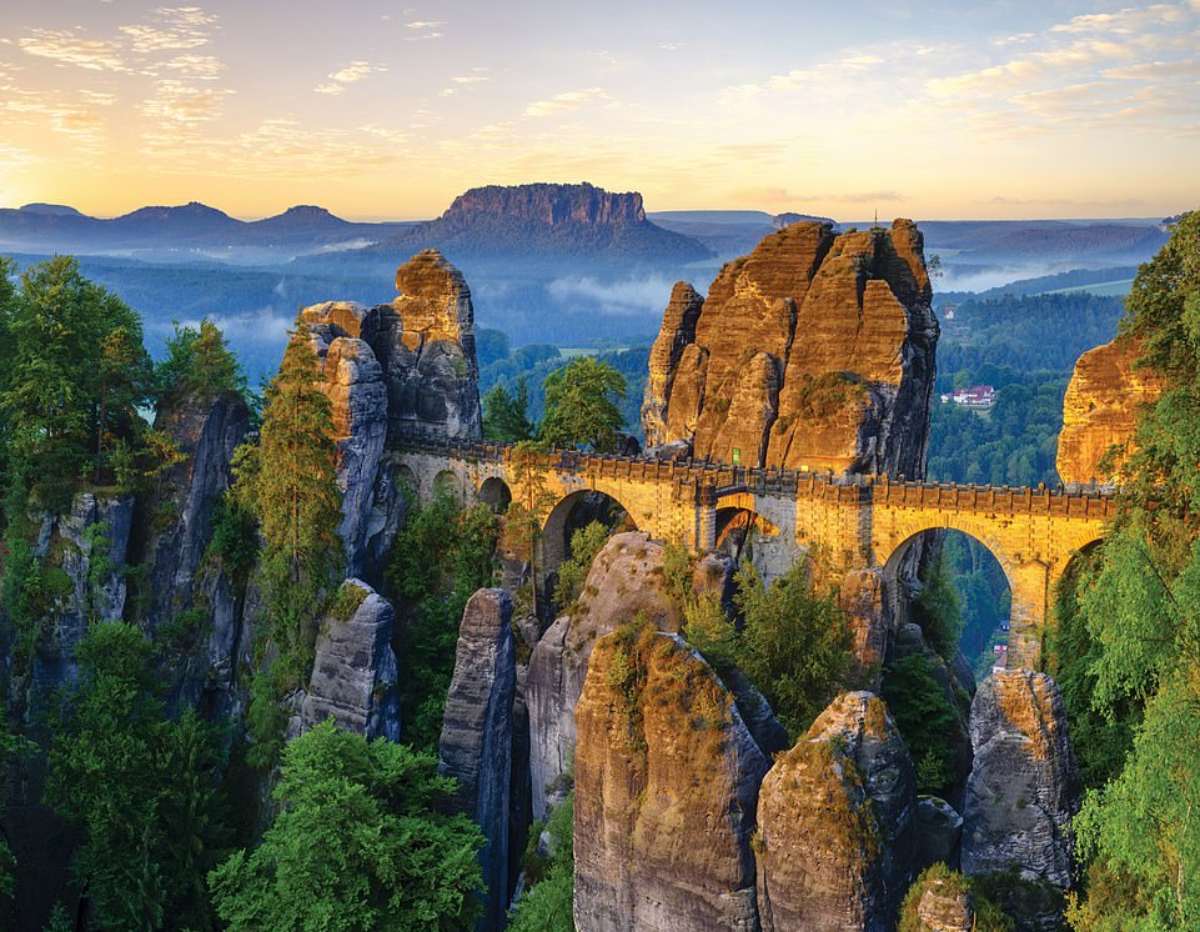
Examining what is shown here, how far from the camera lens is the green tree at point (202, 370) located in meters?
42.8

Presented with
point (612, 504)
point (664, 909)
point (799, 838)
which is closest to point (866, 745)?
point (799, 838)

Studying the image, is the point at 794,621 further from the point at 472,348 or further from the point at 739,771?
the point at 472,348

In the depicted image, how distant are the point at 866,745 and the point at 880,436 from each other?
1138 inches

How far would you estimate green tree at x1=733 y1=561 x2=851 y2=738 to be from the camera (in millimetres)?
27531

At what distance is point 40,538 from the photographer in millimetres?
38469

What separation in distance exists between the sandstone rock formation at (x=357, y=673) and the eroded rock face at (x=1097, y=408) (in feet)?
80.2

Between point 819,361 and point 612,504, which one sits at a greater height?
point 819,361

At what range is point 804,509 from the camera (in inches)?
1726

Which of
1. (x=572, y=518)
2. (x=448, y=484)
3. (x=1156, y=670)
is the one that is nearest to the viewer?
(x=1156, y=670)

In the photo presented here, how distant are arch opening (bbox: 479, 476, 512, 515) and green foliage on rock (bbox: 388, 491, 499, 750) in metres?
1.62

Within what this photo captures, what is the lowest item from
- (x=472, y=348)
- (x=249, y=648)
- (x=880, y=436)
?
(x=249, y=648)

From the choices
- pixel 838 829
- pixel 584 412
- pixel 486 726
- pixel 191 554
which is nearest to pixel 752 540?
pixel 584 412

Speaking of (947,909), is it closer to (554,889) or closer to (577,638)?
Answer: (554,889)

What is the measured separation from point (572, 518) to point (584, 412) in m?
6.45
